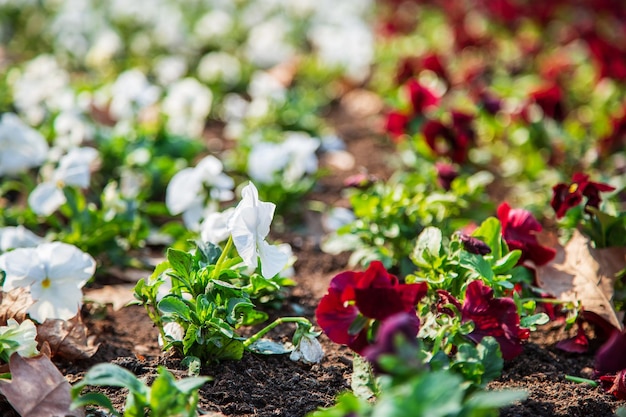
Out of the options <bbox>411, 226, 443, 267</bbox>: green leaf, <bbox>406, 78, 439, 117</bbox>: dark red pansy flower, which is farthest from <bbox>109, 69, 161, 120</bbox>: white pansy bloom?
<bbox>411, 226, 443, 267</bbox>: green leaf

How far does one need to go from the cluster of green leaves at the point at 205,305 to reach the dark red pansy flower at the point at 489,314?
1.21ft

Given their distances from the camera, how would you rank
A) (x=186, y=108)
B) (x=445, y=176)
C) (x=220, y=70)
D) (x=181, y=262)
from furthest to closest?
(x=220, y=70)
(x=186, y=108)
(x=445, y=176)
(x=181, y=262)

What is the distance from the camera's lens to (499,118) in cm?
381

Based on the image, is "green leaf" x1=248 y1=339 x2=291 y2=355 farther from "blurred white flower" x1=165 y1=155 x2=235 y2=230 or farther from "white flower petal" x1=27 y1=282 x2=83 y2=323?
"blurred white flower" x1=165 y1=155 x2=235 y2=230

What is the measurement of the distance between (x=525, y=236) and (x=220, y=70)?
266 centimetres

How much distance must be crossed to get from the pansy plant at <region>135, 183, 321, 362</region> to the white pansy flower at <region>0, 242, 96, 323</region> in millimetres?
259

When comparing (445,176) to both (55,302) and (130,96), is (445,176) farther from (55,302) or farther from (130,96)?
(130,96)

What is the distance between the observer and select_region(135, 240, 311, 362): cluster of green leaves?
1.77 metres

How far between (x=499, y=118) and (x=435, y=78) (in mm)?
478

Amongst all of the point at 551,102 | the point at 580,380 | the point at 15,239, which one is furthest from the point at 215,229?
the point at 551,102

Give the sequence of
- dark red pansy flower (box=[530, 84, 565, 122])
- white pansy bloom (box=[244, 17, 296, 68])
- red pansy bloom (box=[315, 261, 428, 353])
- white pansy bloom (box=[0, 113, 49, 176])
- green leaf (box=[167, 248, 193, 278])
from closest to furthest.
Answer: red pansy bloom (box=[315, 261, 428, 353])
green leaf (box=[167, 248, 193, 278])
white pansy bloom (box=[0, 113, 49, 176])
dark red pansy flower (box=[530, 84, 565, 122])
white pansy bloom (box=[244, 17, 296, 68])

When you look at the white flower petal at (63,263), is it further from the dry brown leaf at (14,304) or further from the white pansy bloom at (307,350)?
the white pansy bloom at (307,350)

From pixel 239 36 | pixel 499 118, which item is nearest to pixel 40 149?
pixel 499 118

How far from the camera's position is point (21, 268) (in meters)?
1.96
